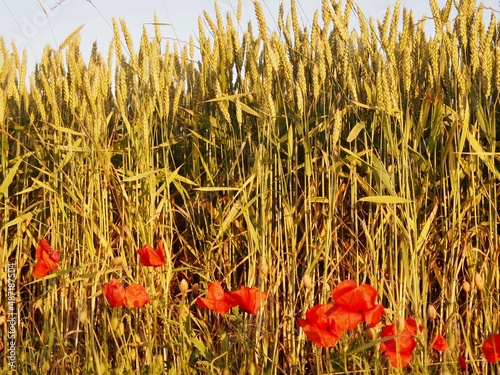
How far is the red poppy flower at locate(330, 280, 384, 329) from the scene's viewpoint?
1306 mm

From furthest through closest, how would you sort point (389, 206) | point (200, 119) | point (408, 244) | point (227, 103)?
point (200, 119)
point (227, 103)
point (389, 206)
point (408, 244)

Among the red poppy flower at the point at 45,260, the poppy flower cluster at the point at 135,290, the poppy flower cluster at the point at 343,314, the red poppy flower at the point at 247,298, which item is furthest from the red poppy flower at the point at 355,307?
the red poppy flower at the point at 45,260

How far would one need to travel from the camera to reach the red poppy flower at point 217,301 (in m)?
1.53

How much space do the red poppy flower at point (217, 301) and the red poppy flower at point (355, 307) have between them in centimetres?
27

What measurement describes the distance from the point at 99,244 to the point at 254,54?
0.68m

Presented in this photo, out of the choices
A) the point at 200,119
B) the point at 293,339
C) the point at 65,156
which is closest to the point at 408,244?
the point at 293,339

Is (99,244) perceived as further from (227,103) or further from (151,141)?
(227,103)

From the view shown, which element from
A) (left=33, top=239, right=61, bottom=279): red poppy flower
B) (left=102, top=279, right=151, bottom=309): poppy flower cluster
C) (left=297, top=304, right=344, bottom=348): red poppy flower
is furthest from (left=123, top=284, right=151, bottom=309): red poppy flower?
(left=297, top=304, right=344, bottom=348): red poppy flower

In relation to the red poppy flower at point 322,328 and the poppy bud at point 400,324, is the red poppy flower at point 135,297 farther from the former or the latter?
the poppy bud at point 400,324

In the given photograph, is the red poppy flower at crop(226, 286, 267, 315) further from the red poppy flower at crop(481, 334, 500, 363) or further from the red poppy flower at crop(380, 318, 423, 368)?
the red poppy flower at crop(481, 334, 500, 363)

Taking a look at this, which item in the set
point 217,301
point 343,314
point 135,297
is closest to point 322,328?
point 343,314

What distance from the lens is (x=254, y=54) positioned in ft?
6.69

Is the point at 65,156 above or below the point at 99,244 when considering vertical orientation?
above

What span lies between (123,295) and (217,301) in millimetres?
197
